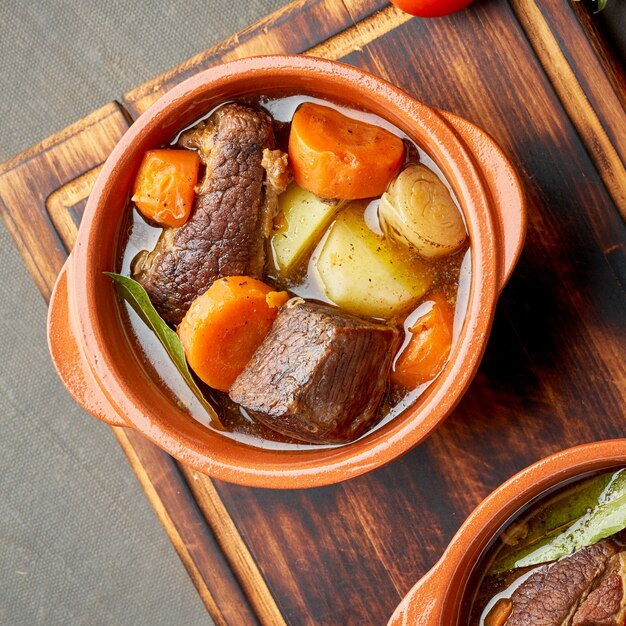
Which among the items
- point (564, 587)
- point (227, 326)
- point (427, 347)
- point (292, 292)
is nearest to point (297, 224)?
point (292, 292)

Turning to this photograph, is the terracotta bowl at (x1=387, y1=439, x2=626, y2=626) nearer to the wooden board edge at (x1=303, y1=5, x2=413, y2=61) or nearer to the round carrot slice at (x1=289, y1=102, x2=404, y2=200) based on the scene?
the round carrot slice at (x1=289, y1=102, x2=404, y2=200)

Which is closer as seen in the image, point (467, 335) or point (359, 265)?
point (467, 335)

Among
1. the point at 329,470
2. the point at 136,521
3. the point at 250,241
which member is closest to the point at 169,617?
the point at 136,521

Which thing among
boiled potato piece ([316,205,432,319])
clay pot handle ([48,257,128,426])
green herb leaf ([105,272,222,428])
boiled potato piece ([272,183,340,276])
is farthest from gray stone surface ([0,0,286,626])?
boiled potato piece ([316,205,432,319])

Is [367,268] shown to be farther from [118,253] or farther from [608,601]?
[608,601]

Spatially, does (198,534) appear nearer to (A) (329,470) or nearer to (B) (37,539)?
(A) (329,470)
